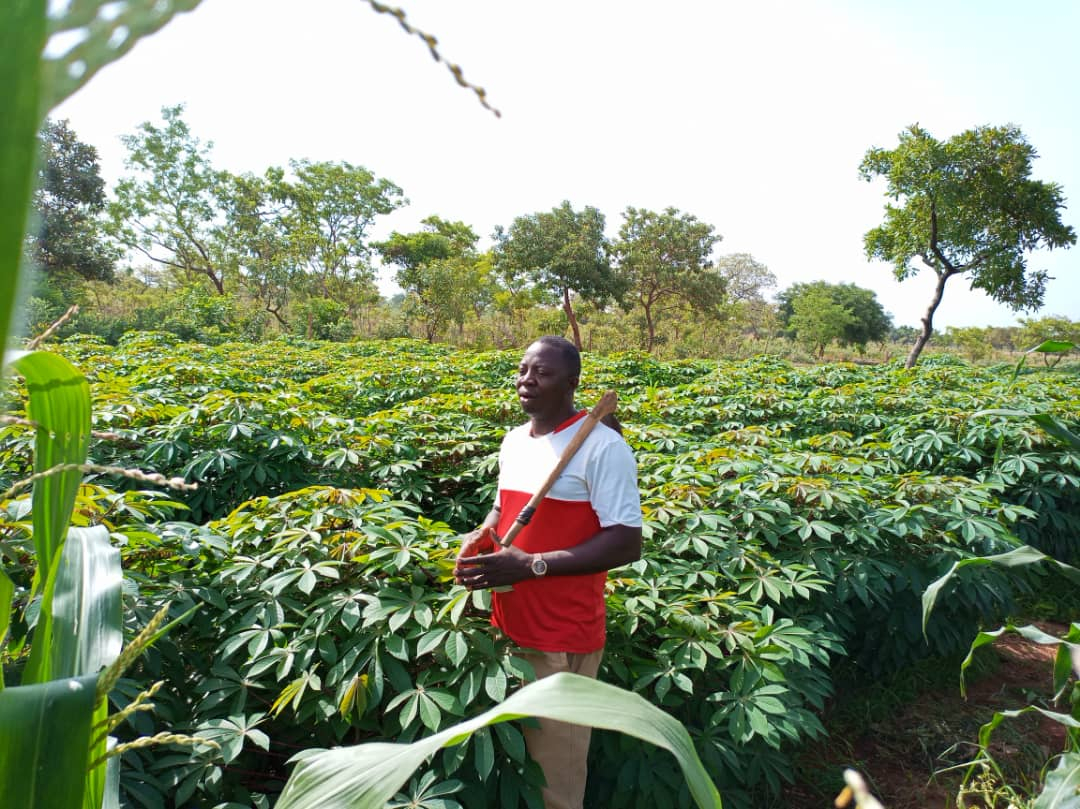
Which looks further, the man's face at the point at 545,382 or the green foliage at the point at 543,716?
the man's face at the point at 545,382

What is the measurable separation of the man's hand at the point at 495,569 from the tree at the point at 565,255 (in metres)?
18.8

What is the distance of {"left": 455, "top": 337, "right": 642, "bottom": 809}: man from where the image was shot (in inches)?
60.0

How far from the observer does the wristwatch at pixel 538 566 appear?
1502mm

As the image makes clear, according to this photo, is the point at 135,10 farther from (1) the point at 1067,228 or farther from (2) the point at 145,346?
(1) the point at 1067,228

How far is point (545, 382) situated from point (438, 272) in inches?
752

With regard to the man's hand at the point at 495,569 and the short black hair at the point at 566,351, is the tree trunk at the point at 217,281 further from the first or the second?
the man's hand at the point at 495,569

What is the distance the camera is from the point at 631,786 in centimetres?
168

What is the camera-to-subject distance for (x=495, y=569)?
148 centimetres

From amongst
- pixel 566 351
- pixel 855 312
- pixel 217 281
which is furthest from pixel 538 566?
pixel 855 312

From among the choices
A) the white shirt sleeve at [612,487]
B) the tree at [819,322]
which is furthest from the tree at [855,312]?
the white shirt sleeve at [612,487]

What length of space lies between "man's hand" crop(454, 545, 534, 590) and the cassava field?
0.54ft

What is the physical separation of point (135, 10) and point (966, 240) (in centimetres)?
1624

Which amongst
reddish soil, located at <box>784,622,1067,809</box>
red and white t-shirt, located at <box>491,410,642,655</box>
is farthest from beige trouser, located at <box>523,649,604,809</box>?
reddish soil, located at <box>784,622,1067,809</box>

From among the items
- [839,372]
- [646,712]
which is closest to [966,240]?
[839,372]
